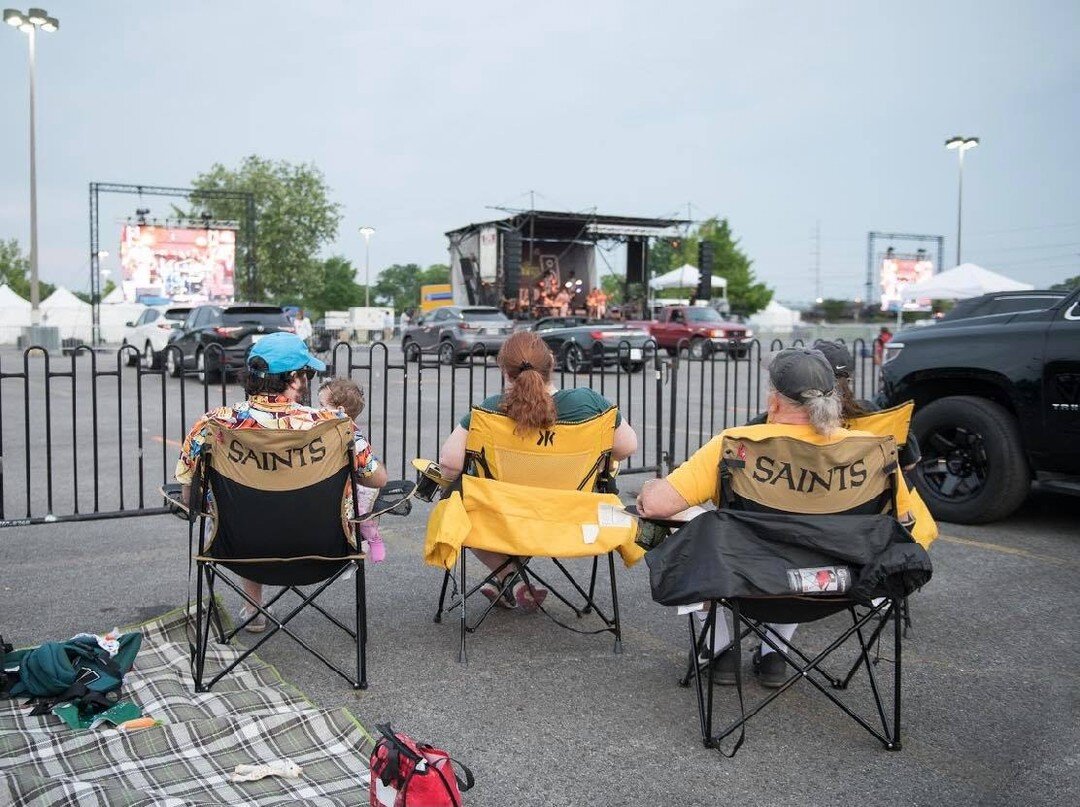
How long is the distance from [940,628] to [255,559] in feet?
10.8

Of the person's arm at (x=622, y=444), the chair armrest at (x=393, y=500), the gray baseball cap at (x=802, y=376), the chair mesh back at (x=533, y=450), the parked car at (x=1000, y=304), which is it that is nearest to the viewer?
the gray baseball cap at (x=802, y=376)

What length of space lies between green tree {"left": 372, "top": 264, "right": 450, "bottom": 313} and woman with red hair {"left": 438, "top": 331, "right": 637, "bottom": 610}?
517 ft

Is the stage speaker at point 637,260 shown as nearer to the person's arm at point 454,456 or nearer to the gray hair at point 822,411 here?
the person's arm at point 454,456

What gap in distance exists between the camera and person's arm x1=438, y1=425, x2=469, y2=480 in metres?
4.37

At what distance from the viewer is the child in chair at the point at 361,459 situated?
405 centimetres

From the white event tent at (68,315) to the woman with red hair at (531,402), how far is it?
139 feet

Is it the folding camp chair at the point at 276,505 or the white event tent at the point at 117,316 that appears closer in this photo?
the folding camp chair at the point at 276,505

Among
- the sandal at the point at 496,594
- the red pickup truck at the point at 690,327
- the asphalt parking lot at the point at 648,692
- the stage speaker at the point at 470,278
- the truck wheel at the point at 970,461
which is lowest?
the asphalt parking lot at the point at 648,692

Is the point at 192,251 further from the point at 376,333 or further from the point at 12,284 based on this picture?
the point at 12,284

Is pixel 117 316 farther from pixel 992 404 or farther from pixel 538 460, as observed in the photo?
pixel 538 460

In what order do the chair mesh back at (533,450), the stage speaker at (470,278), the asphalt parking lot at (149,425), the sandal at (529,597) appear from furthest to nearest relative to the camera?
the stage speaker at (470,278)
the asphalt parking lot at (149,425)
the sandal at (529,597)
the chair mesh back at (533,450)

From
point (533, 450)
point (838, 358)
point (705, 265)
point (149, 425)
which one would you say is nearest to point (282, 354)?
point (533, 450)

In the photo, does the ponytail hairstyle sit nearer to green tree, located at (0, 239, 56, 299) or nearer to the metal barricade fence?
the metal barricade fence

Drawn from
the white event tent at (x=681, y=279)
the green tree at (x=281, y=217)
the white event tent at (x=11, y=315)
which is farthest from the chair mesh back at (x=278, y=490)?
the green tree at (x=281, y=217)
